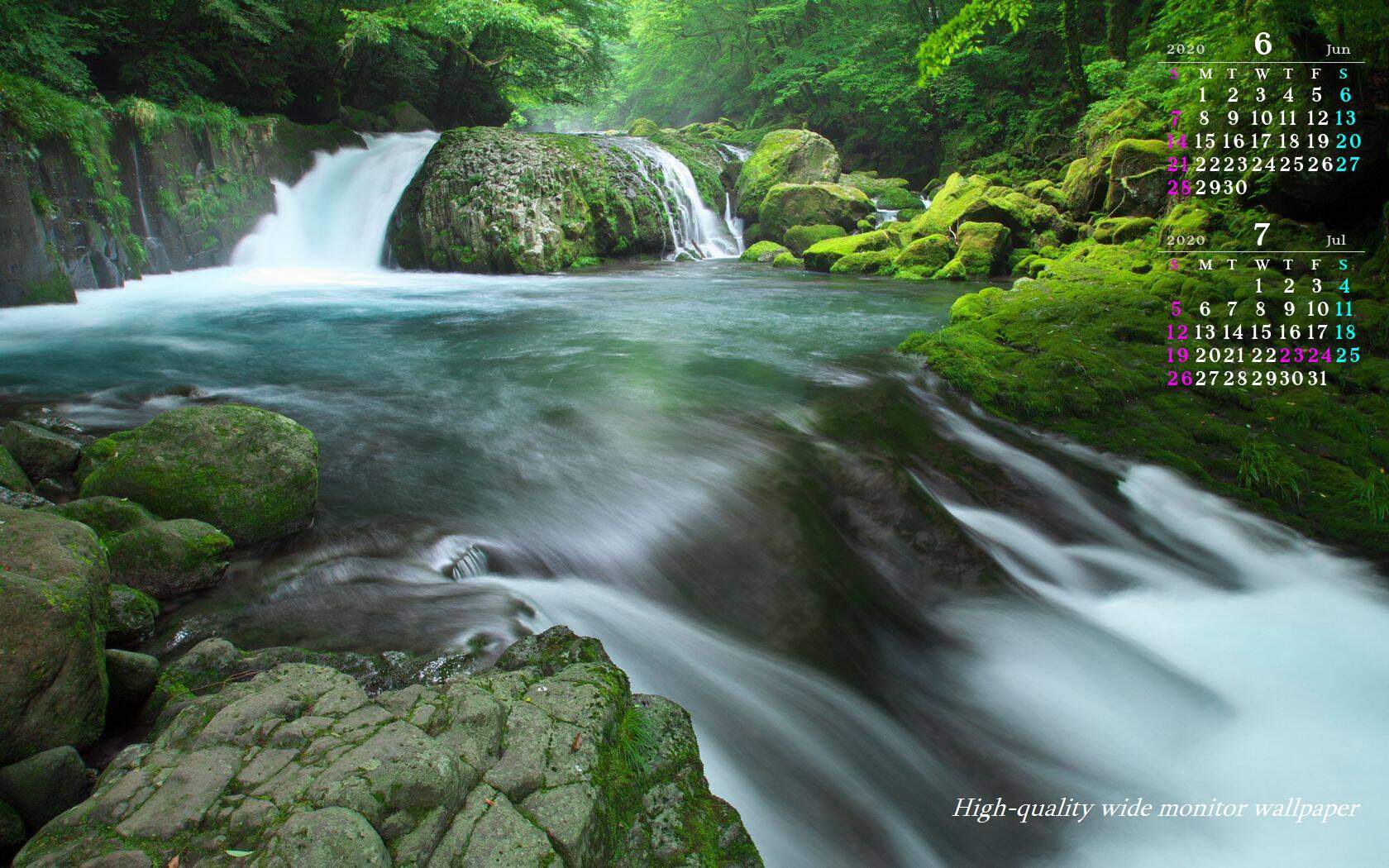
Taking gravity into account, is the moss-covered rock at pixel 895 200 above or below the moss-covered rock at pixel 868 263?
above

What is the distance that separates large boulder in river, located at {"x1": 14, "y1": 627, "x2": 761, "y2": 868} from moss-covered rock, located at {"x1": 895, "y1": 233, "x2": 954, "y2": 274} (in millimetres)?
13200

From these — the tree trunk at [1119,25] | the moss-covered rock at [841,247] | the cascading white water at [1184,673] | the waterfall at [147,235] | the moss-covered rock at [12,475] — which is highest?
the tree trunk at [1119,25]

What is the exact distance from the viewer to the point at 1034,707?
320 centimetres

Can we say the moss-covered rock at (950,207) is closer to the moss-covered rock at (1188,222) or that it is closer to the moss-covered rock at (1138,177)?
the moss-covered rock at (1138,177)

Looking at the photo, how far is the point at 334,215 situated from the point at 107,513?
47.2 ft

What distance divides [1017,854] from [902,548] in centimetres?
174

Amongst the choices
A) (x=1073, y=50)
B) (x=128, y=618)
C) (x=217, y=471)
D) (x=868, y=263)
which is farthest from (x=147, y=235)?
(x=1073, y=50)

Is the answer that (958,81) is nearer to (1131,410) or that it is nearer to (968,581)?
(1131,410)

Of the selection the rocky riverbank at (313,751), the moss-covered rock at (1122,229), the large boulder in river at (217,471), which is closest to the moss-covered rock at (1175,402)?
the moss-covered rock at (1122,229)

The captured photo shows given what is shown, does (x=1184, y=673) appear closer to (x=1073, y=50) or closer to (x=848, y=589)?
(x=848, y=589)

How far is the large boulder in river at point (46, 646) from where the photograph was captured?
177 centimetres

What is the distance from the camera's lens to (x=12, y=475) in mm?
3326

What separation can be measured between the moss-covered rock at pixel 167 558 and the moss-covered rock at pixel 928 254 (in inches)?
515

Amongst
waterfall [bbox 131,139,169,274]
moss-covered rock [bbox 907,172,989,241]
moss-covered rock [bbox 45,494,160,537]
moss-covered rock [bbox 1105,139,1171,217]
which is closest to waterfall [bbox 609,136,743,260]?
moss-covered rock [bbox 907,172,989,241]
